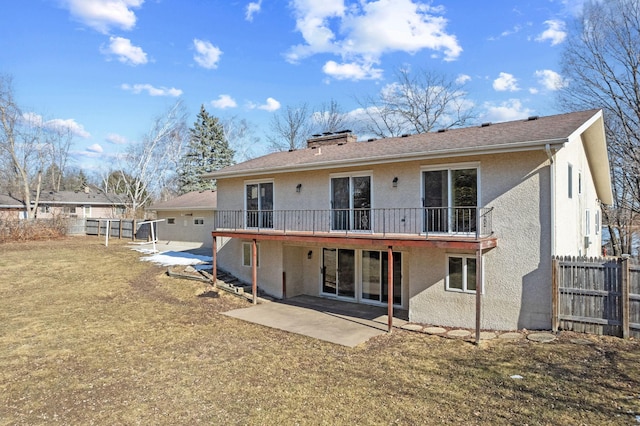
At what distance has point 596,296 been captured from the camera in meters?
8.55

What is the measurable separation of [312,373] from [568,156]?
882cm

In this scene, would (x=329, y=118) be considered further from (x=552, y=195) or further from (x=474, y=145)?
(x=552, y=195)

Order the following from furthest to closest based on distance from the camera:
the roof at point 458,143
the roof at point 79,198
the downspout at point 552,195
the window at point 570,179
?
1. the roof at point 79,198
2. the window at point 570,179
3. the roof at point 458,143
4. the downspout at point 552,195

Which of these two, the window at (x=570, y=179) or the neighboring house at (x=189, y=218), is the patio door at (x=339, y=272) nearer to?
the window at (x=570, y=179)

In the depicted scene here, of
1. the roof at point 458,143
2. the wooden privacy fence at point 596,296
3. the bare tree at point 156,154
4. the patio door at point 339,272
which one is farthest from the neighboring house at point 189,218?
the wooden privacy fence at point 596,296

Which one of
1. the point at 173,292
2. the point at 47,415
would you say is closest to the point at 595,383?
the point at 47,415

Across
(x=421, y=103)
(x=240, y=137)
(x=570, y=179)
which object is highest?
(x=240, y=137)

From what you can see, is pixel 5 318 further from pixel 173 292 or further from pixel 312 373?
pixel 312 373

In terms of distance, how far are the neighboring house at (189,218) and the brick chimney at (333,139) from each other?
24.9 feet

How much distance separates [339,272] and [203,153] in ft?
99.4

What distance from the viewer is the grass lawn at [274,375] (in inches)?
211

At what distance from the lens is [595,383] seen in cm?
611

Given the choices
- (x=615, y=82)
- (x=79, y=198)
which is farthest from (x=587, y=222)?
(x=79, y=198)

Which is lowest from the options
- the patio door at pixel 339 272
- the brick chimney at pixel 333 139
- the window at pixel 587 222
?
the patio door at pixel 339 272
